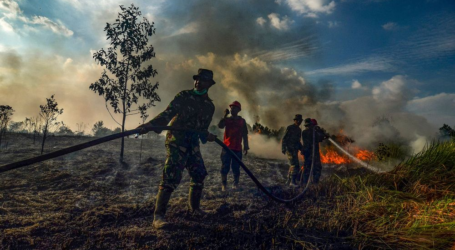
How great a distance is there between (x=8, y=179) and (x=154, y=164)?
469 centimetres

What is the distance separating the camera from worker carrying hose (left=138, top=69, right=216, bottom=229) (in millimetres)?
3693

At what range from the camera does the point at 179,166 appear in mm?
3797

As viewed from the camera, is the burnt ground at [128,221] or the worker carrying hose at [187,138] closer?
the burnt ground at [128,221]

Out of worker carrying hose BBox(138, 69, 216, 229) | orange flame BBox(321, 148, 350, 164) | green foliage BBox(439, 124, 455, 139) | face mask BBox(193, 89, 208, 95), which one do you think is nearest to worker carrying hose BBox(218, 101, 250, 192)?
worker carrying hose BBox(138, 69, 216, 229)

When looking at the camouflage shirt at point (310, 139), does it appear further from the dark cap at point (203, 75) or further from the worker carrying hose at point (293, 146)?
the dark cap at point (203, 75)

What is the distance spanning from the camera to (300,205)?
14.6 feet

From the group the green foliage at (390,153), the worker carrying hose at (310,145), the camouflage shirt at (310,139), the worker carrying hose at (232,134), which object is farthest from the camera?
the green foliage at (390,153)

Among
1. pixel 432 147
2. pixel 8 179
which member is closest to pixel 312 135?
pixel 432 147

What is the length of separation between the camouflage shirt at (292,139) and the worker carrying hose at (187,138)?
3943 mm

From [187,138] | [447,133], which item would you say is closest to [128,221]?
[187,138]

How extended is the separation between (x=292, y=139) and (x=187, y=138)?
14.9 feet

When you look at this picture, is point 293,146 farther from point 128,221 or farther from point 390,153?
point 390,153

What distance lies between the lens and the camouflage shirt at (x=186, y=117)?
383 cm

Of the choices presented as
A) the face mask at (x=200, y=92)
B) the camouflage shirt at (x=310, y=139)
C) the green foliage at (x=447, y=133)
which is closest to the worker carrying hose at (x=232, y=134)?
the camouflage shirt at (x=310, y=139)
